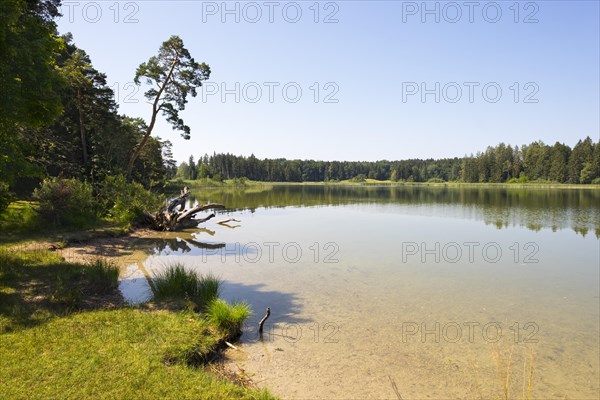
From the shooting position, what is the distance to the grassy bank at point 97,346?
16.5 feet

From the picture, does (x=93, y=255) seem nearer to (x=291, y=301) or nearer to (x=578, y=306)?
(x=291, y=301)

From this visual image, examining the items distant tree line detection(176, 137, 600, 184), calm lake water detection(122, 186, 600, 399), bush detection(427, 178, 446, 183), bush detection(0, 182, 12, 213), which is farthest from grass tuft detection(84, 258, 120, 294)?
bush detection(427, 178, 446, 183)

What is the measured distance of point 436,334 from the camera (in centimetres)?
836

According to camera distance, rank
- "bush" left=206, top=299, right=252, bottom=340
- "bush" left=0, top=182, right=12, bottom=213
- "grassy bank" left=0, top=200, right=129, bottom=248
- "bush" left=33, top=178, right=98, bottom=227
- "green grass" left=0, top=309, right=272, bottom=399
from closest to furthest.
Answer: "green grass" left=0, top=309, right=272, bottom=399 → "bush" left=206, top=299, right=252, bottom=340 → "bush" left=0, top=182, right=12, bottom=213 → "grassy bank" left=0, top=200, right=129, bottom=248 → "bush" left=33, top=178, right=98, bottom=227

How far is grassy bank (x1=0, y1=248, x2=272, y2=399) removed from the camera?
5.04 meters

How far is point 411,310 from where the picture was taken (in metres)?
9.92

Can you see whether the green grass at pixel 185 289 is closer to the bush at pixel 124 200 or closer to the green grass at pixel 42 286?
the green grass at pixel 42 286

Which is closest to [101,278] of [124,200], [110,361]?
[110,361]

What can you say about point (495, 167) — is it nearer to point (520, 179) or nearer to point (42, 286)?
point (520, 179)

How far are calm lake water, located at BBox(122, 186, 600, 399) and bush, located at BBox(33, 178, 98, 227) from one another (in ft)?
13.9

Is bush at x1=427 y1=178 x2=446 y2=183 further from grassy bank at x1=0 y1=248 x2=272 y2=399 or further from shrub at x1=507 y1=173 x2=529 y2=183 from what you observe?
grassy bank at x1=0 y1=248 x2=272 y2=399

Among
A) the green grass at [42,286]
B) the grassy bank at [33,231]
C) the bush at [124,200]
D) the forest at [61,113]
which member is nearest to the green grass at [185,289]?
the green grass at [42,286]

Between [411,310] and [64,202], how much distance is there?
1720cm

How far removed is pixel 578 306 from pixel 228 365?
10.0 m
